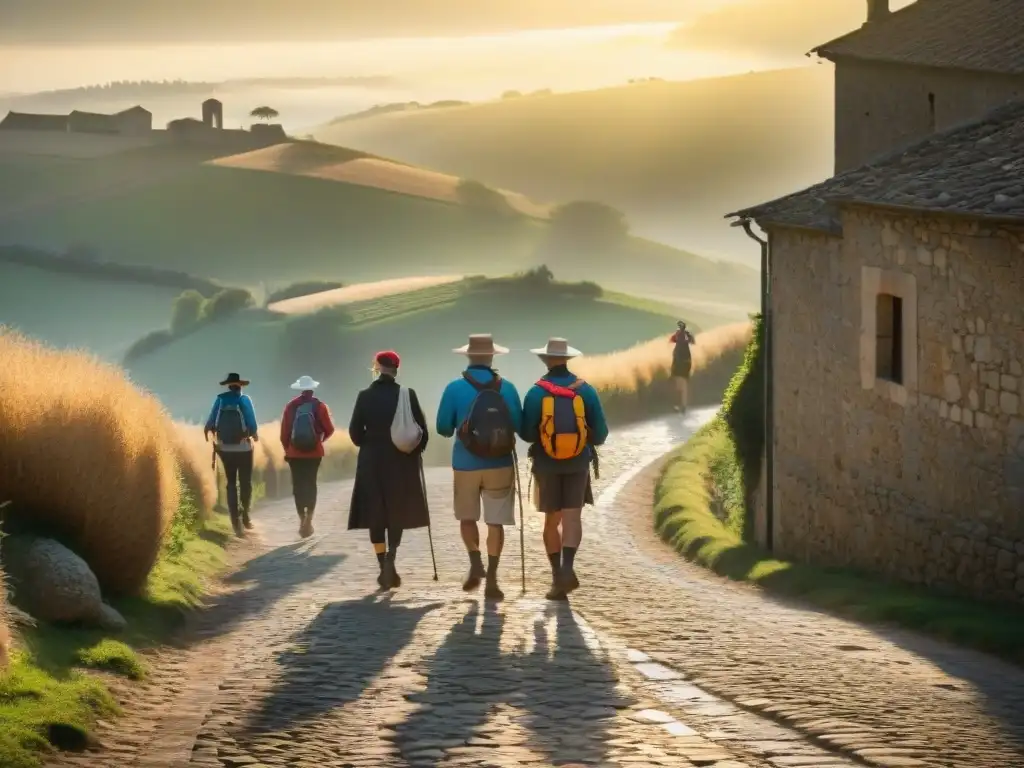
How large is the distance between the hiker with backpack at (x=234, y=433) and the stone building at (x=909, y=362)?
6314 millimetres

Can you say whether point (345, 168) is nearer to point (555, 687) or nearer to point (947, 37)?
point (947, 37)

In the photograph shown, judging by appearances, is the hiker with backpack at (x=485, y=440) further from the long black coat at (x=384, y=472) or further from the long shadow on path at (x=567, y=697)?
the long shadow on path at (x=567, y=697)

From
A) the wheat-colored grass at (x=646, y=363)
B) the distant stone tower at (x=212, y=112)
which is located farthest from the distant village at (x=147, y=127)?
the wheat-colored grass at (x=646, y=363)

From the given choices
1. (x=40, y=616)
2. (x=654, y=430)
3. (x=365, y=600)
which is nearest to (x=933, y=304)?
(x=365, y=600)

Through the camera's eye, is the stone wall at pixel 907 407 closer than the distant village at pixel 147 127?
Yes

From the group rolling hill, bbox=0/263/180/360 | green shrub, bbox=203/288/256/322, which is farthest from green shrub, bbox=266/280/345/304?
rolling hill, bbox=0/263/180/360

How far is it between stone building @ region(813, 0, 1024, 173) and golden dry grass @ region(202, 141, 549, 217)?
120812mm

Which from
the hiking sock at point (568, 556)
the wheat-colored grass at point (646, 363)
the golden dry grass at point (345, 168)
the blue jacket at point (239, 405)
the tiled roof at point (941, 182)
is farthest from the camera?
the golden dry grass at point (345, 168)

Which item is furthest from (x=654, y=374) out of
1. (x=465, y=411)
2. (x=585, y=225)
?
(x=585, y=225)

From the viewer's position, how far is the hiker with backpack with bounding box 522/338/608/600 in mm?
13266

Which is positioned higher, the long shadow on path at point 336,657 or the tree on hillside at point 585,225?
the tree on hillside at point 585,225

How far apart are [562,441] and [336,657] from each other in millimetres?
2957

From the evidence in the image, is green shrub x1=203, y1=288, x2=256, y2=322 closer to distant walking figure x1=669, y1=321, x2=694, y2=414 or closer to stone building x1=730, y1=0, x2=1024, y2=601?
distant walking figure x1=669, y1=321, x2=694, y2=414

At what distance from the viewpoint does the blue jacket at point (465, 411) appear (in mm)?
13398
